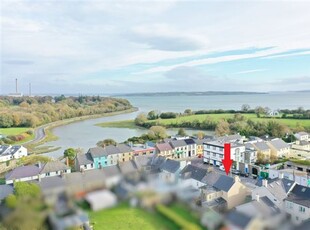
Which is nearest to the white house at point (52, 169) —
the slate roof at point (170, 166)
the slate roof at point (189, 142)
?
the slate roof at point (170, 166)

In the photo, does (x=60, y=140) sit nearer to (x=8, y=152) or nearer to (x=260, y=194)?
(x=8, y=152)

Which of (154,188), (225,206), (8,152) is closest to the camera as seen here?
(154,188)

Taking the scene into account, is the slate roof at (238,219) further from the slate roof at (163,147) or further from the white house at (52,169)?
the slate roof at (163,147)

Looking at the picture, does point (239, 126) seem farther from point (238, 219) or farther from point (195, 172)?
point (238, 219)

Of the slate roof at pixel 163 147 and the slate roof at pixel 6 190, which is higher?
the slate roof at pixel 163 147

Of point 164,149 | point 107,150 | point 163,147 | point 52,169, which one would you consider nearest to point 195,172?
point 164,149

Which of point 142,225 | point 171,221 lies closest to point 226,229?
point 171,221

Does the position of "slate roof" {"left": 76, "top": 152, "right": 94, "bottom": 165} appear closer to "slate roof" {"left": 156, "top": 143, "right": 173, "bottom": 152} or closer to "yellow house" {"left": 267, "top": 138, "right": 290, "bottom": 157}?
"slate roof" {"left": 156, "top": 143, "right": 173, "bottom": 152}

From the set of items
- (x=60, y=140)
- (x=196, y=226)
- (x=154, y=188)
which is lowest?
(x=60, y=140)

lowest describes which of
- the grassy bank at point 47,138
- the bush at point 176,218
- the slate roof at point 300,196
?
the grassy bank at point 47,138
